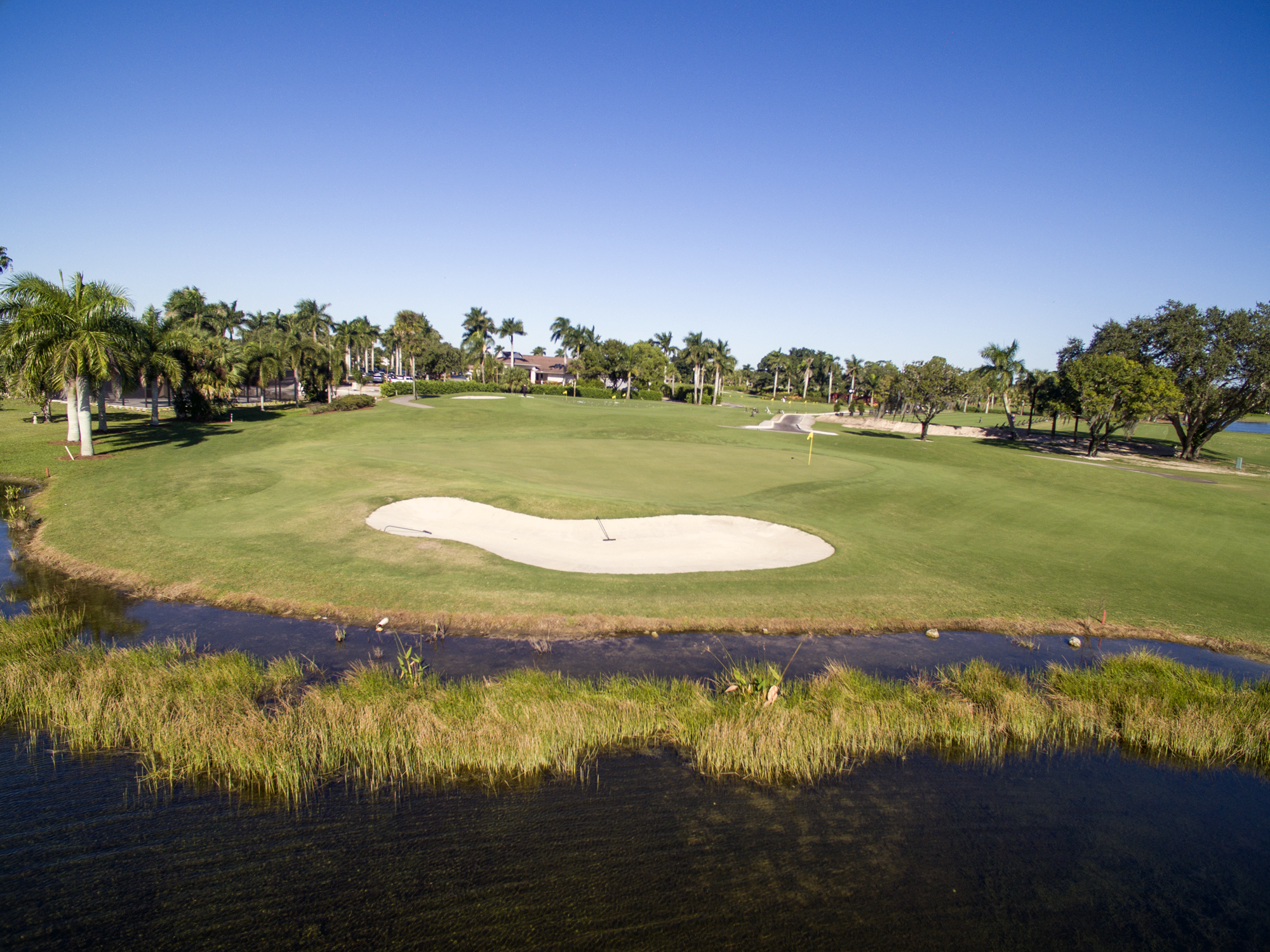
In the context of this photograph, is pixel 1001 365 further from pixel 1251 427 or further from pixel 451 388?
pixel 451 388

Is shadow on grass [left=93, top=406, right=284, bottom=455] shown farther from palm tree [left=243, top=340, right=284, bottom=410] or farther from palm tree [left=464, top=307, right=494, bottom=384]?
palm tree [left=464, top=307, right=494, bottom=384]

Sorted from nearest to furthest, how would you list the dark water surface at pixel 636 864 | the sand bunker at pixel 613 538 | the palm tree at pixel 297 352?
the dark water surface at pixel 636 864, the sand bunker at pixel 613 538, the palm tree at pixel 297 352

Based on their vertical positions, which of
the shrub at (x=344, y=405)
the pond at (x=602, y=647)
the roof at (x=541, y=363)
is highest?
the roof at (x=541, y=363)

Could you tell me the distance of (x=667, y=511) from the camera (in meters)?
21.9

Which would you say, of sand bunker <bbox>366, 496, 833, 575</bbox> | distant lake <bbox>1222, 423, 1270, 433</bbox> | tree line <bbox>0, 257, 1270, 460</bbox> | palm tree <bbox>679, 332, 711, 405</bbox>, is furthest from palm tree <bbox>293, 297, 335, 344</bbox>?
distant lake <bbox>1222, 423, 1270, 433</bbox>

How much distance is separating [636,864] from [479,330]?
346 feet

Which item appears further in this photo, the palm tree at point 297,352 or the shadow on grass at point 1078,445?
the shadow on grass at point 1078,445

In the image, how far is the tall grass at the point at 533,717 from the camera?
8562mm

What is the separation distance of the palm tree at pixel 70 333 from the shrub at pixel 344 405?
81.1ft

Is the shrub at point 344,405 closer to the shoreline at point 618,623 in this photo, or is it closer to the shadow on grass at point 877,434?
the shoreline at point 618,623

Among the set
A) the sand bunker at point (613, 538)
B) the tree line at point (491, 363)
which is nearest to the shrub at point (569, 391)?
the tree line at point (491, 363)

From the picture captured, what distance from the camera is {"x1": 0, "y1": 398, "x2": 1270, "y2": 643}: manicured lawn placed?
15406 mm

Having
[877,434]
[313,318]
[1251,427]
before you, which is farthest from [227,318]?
[1251,427]

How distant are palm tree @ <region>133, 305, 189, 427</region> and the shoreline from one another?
78.8 ft
